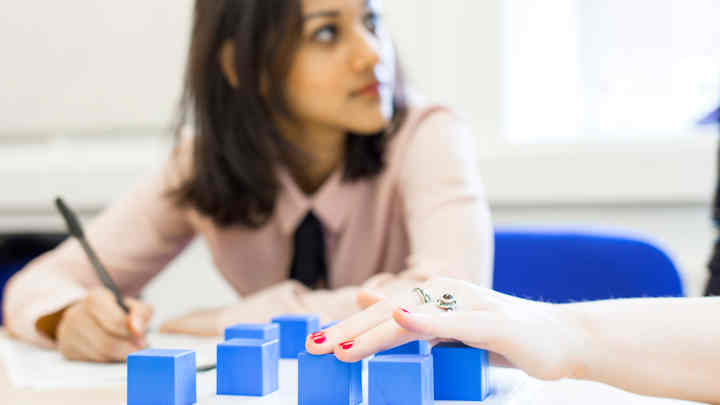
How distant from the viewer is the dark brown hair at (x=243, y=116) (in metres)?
1.34

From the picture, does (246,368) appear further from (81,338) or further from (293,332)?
(81,338)

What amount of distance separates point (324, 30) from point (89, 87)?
1315 millimetres

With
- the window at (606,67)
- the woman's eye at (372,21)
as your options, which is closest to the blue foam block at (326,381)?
the woman's eye at (372,21)

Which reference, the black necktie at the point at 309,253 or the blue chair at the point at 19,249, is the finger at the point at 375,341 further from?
the blue chair at the point at 19,249

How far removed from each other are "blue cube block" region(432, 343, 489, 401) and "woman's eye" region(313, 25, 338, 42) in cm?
88

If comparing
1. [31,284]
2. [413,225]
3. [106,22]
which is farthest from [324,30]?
[106,22]

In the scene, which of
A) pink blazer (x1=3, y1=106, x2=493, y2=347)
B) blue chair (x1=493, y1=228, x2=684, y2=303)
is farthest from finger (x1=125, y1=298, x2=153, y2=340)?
blue chair (x1=493, y1=228, x2=684, y2=303)

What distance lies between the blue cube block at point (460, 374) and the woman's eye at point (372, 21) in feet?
3.01

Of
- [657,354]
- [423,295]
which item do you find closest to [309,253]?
[423,295]

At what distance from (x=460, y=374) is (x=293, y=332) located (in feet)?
A: 0.76

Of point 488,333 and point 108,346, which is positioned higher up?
point 488,333

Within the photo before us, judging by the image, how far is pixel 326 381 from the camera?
53 centimetres

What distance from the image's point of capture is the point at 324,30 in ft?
4.37

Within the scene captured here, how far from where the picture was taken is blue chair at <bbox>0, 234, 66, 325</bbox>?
2254 millimetres
